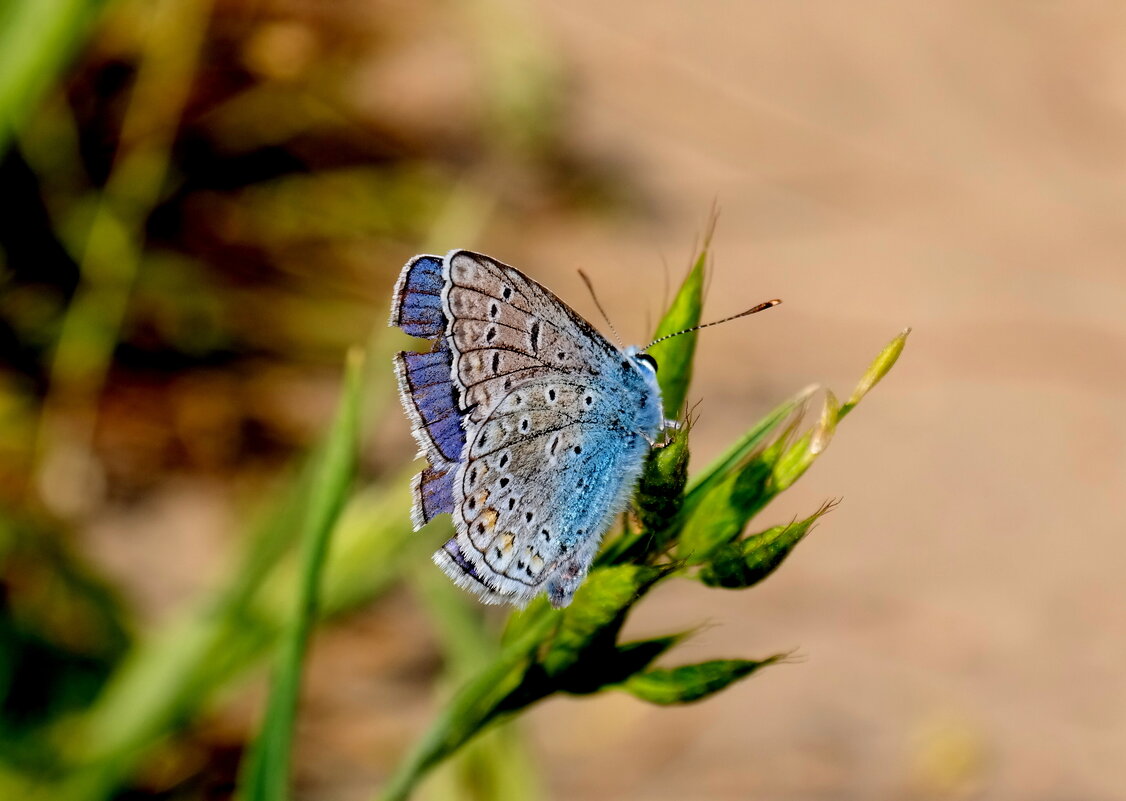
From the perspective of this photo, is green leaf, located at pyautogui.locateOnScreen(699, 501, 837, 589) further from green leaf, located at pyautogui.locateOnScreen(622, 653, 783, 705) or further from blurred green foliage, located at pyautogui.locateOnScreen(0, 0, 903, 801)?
green leaf, located at pyautogui.locateOnScreen(622, 653, 783, 705)

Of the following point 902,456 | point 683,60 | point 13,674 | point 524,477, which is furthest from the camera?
point 683,60

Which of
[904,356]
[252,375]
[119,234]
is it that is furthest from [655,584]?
[904,356]

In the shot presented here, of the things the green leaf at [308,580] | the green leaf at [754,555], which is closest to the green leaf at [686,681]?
the green leaf at [754,555]

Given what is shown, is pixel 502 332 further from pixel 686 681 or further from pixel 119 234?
pixel 119 234

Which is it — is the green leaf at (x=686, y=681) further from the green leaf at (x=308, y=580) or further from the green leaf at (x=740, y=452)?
the green leaf at (x=308, y=580)

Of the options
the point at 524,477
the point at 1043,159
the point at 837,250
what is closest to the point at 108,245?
the point at 524,477

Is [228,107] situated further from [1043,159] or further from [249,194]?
[1043,159]
